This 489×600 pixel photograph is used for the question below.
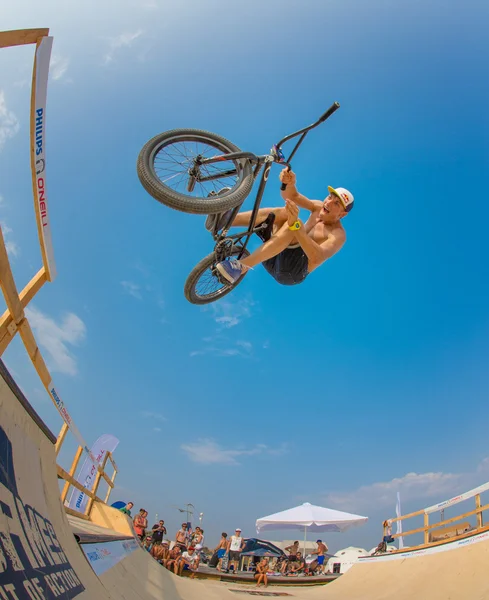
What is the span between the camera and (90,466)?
7.61m

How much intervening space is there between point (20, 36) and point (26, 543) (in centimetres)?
270

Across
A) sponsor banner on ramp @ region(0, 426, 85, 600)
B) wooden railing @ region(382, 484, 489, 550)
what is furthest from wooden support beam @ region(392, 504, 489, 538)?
sponsor banner on ramp @ region(0, 426, 85, 600)

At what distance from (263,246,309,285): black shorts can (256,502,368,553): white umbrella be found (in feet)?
46.4

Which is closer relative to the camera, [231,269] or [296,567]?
[231,269]

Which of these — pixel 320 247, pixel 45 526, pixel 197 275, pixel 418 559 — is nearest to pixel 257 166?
pixel 320 247

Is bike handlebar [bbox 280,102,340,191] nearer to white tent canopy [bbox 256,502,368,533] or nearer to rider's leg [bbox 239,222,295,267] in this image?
rider's leg [bbox 239,222,295,267]

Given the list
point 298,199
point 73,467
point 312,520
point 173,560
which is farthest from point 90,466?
point 312,520

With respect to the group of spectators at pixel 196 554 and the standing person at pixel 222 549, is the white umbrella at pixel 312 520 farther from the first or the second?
the standing person at pixel 222 549

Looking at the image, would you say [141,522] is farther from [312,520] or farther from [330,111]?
[330,111]

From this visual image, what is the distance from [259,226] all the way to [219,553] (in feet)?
37.9

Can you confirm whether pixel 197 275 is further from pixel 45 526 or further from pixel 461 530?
pixel 461 530

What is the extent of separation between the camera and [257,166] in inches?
209

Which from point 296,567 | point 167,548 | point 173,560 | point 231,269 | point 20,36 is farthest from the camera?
point 296,567

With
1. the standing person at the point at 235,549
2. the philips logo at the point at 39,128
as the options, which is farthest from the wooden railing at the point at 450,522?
the philips logo at the point at 39,128
